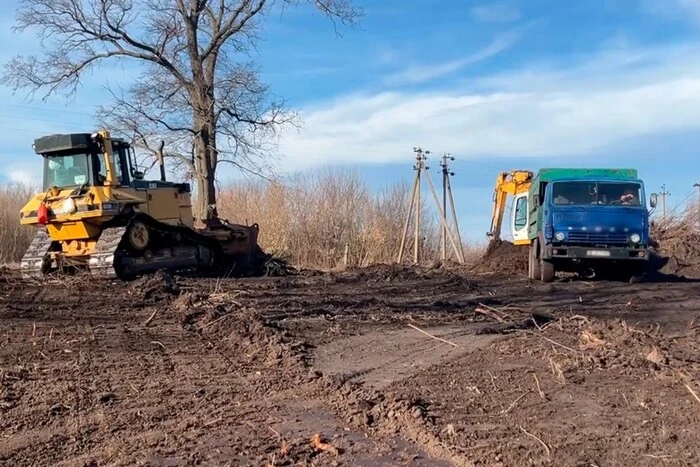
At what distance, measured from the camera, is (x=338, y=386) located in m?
6.55

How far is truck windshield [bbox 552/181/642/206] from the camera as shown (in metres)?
17.9

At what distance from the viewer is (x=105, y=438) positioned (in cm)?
538

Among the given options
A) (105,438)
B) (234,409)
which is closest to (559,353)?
(234,409)

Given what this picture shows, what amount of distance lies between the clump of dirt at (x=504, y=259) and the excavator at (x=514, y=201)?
447 mm

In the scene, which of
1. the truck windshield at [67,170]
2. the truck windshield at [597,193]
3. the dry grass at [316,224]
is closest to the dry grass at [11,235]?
the dry grass at [316,224]

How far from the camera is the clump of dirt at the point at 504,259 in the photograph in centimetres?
2192

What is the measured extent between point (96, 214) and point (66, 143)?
1.70 meters

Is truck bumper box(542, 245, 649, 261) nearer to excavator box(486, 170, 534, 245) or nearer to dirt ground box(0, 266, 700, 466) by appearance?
excavator box(486, 170, 534, 245)

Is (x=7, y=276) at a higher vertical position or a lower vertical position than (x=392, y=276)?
higher

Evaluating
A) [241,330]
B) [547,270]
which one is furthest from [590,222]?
[241,330]

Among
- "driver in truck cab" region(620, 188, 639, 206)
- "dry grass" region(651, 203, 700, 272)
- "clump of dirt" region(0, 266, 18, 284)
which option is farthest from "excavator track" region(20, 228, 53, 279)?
"dry grass" region(651, 203, 700, 272)

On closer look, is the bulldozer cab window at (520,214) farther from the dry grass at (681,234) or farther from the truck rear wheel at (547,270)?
the dry grass at (681,234)

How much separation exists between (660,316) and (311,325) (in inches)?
221

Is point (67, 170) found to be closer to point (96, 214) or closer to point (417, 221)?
point (96, 214)
